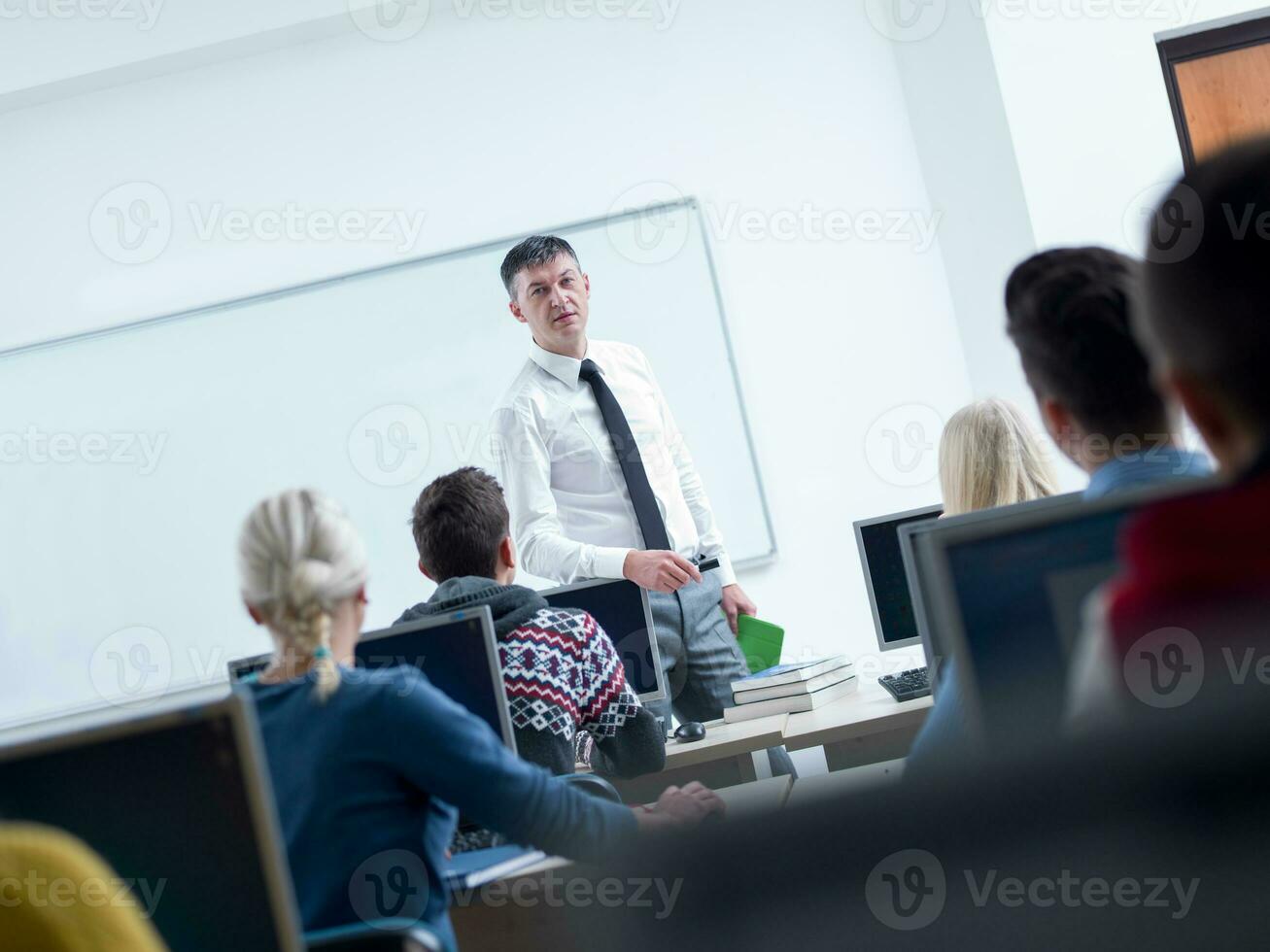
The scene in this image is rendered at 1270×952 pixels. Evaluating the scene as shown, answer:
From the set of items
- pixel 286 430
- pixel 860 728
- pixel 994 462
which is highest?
pixel 286 430

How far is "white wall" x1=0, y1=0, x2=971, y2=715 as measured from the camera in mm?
4422

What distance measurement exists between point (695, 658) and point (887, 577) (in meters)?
0.55

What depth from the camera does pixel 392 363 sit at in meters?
4.43

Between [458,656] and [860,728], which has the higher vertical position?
[458,656]

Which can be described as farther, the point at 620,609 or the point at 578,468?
the point at 578,468

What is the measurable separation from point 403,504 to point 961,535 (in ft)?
12.2

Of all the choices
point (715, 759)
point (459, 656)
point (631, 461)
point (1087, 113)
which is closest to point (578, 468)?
point (631, 461)

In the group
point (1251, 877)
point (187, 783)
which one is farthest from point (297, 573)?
point (1251, 877)

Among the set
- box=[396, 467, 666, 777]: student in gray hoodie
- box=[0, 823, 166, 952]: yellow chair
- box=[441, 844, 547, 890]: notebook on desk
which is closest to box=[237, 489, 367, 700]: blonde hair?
box=[441, 844, 547, 890]: notebook on desk

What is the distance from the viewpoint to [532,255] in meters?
3.21

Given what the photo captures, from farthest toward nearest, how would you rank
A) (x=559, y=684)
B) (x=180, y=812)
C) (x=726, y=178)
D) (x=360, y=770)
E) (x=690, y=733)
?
(x=726, y=178) < (x=690, y=733) < (x=559, y=684) < (x=360, y=770) < (x=180, y=812)

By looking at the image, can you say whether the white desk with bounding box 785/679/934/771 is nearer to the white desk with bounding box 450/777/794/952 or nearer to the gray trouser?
the gray trouser

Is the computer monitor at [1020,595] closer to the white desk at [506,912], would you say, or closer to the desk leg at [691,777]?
the white desk at [506,912]

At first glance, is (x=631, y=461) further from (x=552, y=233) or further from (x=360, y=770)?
(x=360, y=770)
